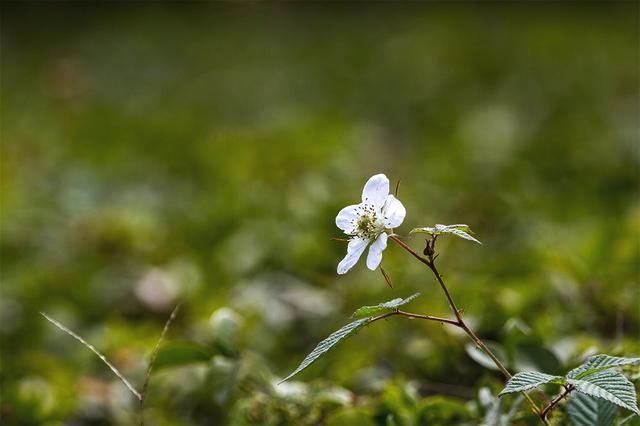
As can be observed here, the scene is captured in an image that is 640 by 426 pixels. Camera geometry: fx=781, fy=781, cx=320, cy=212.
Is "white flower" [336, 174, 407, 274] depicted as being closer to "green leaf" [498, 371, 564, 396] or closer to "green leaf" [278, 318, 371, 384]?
"green leaf" [278, 318, 371, 384]

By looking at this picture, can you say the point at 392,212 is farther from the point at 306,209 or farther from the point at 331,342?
the point at 306,209

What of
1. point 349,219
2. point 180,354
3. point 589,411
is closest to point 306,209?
point 180,354

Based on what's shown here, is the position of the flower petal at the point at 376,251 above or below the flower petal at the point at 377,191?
below

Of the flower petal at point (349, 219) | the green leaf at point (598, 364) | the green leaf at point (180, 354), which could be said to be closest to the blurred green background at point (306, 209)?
the green leaf at point (180, 354)

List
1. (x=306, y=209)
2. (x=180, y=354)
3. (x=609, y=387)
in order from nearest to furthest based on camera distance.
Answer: (x=609, y=387)
(x=180, y=354)
(x=306, y=209)

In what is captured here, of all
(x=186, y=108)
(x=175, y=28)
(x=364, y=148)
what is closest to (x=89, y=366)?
(x=364, y=148)

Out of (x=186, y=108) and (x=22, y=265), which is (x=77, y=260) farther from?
(x=186, y=108)

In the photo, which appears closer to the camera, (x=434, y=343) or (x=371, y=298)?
(x=434, y=343)

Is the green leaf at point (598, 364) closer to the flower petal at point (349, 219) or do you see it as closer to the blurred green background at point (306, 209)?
the blurred green background at point (306, 209)
